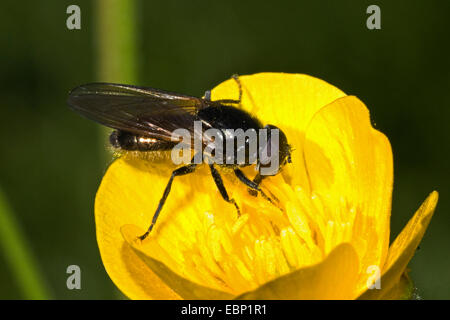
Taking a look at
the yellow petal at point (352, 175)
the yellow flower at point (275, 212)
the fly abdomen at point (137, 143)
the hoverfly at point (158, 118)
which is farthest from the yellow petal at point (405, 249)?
the fly abdomen at point (137, 143)

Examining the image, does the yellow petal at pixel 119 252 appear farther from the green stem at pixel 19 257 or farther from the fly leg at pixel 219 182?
the green stem at pixel 19 257

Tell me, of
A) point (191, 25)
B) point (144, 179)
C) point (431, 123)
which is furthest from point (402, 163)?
point (144, 179)

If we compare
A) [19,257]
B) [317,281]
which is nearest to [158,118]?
[317,281]

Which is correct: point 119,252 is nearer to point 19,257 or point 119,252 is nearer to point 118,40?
point 19,257

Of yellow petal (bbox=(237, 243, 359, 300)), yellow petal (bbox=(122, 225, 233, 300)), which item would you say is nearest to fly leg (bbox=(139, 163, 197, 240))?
yellow petal (bbox=(122, 225, 233, 300))
